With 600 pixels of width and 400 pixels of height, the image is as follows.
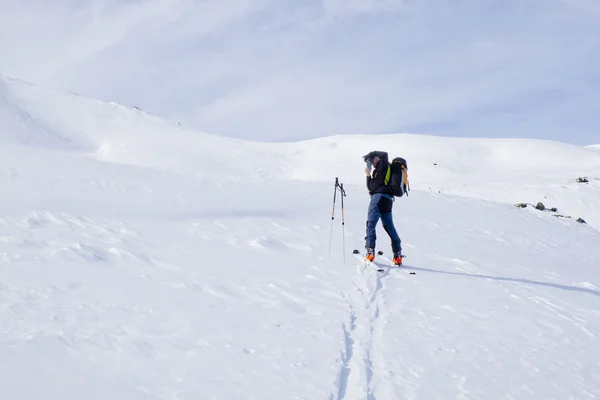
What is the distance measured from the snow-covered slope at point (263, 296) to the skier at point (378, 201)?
1.52 ft

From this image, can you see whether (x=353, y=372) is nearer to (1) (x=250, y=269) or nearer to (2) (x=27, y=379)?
(2) (x=27, y=379)

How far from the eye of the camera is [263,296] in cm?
612

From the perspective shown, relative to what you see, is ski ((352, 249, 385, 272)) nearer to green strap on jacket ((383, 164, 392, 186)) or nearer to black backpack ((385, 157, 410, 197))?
black backpack ((385, 157, 410, 197))

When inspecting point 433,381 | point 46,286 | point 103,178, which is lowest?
point 433,381

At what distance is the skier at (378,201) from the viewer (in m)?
8.50

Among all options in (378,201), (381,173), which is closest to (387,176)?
(381,173)

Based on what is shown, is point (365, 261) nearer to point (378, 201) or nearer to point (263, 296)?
point (378, 201)

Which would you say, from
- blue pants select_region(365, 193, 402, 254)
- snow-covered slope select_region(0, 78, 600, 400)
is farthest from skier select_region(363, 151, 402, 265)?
snow-covered slope select_region(0, 78, 600, 400)

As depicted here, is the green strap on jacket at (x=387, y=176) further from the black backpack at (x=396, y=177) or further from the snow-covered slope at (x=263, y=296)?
the snow-covered slope at (x=263, y=296)

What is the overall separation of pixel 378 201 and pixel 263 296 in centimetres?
323

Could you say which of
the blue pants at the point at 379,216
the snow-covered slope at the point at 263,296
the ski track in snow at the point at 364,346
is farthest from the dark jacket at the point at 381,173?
the ski track in snow at the point at 364,346

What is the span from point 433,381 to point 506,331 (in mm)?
1974

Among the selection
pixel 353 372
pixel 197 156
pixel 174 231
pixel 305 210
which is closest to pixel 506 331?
pixel 353 372

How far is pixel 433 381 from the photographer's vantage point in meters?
4.43
